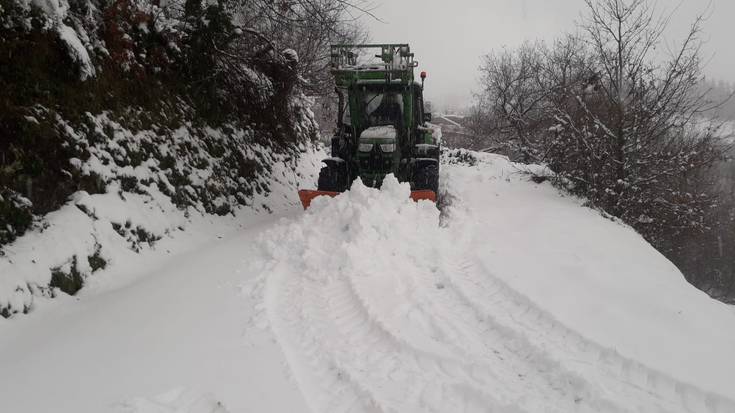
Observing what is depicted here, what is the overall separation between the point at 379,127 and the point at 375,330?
4.99 m

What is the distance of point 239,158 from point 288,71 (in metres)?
2.46

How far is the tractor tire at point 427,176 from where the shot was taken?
803 centimetres

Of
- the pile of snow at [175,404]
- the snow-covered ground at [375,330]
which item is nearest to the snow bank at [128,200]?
the snow-covered ground at [375,330]

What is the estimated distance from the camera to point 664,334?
3.72m

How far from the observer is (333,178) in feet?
26.6

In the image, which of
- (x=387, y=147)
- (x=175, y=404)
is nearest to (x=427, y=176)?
(x=387, y=147)

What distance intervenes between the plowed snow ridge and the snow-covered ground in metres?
0.02

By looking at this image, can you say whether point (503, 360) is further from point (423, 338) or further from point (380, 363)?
point (380, 363)

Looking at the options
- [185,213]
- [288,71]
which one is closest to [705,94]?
[288,71]

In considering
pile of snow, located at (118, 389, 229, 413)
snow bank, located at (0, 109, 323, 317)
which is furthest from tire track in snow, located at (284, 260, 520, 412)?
snow bank, located at (0, 109, 323, 317)

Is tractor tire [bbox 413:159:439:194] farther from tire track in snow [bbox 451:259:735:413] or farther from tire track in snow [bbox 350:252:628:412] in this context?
tire track in snow [bbox 350:252:628:412]

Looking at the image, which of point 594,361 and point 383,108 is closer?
point 594,361

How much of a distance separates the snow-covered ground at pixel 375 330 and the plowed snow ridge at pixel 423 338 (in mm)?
16

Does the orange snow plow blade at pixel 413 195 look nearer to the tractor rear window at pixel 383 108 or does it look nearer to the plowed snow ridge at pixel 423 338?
the plowed snow ridge at pixel 423 338
